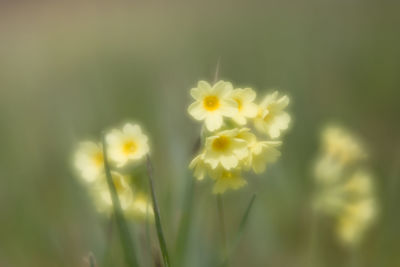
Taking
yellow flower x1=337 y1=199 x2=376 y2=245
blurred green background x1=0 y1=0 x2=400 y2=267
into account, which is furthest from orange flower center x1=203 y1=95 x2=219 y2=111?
yellow flower x1=337 y1=199 x2=376 y2=245

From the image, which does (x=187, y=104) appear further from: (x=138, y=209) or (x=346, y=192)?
(x=138, y=209)

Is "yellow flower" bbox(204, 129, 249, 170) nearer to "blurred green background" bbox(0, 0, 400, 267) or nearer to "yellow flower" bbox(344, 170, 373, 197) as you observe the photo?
"blurred green background" bbox(0, 0, 400, 267)

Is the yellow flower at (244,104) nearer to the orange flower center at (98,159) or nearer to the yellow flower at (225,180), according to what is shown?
the yellow flower at (225,180)

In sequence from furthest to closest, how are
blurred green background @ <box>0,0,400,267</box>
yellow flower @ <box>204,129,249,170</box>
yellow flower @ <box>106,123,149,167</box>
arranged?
blurred green background @ <box>0,0,400,267</box>, yellow flower @ <box>106,123,149,167</box>, yellow flower @ <box>204,129,249,170</box>

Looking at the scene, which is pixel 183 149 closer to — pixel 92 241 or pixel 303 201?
pixel 92 241

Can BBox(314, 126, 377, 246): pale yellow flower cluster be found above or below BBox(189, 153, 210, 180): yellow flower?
above

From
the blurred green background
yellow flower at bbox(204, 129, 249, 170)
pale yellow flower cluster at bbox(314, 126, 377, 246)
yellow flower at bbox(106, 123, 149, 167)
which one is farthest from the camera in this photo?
the blurred green background
